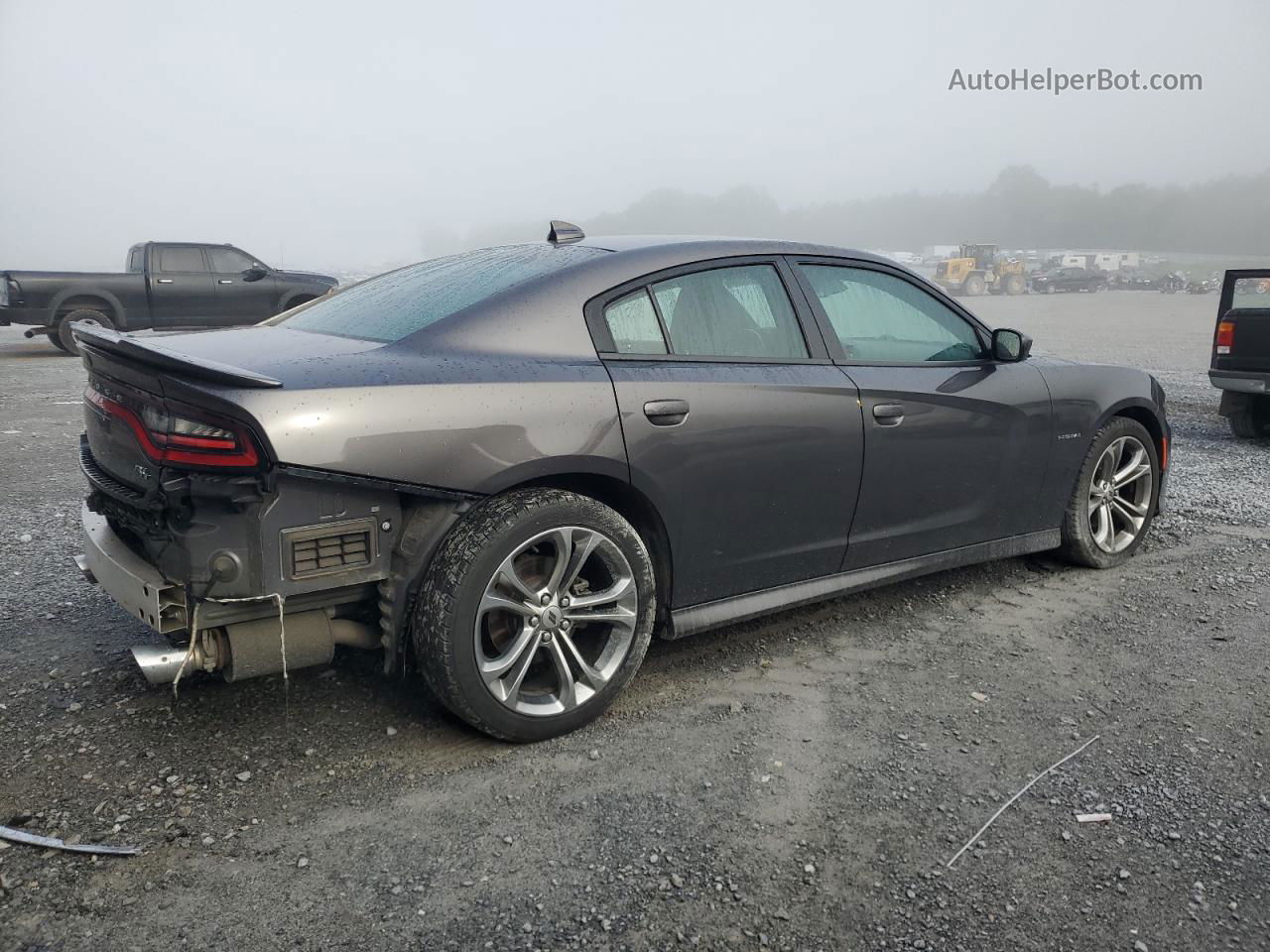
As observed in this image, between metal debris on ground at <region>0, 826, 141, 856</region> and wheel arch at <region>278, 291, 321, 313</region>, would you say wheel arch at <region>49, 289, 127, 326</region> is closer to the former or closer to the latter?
wheel arch at <region>278, 291, 321, 313</region>

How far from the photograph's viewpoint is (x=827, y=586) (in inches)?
148

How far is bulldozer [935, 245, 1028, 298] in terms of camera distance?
42500mm

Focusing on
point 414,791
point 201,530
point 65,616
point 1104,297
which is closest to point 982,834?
point 414,791

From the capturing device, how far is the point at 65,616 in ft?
13.0

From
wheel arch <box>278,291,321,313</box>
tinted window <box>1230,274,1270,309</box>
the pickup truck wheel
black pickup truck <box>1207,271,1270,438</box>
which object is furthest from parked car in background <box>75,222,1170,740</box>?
wheel arch <box>278,291,321,313</box>

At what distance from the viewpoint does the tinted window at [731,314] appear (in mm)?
3416

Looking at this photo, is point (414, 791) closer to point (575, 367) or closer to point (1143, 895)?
point (575, 367)

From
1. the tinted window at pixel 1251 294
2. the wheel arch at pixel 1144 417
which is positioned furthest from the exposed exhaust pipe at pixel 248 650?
the tinted window at pixel 1251 294

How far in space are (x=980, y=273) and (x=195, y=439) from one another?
44935mm

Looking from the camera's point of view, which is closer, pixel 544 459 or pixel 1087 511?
pixel 544 459

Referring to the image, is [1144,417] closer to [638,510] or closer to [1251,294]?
[638,510]

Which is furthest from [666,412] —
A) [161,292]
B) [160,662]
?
[161,292]

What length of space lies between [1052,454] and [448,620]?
2854mm

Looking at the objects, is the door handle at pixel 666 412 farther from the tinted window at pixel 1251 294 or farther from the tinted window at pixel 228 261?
the tinted window at pixel 228 261
